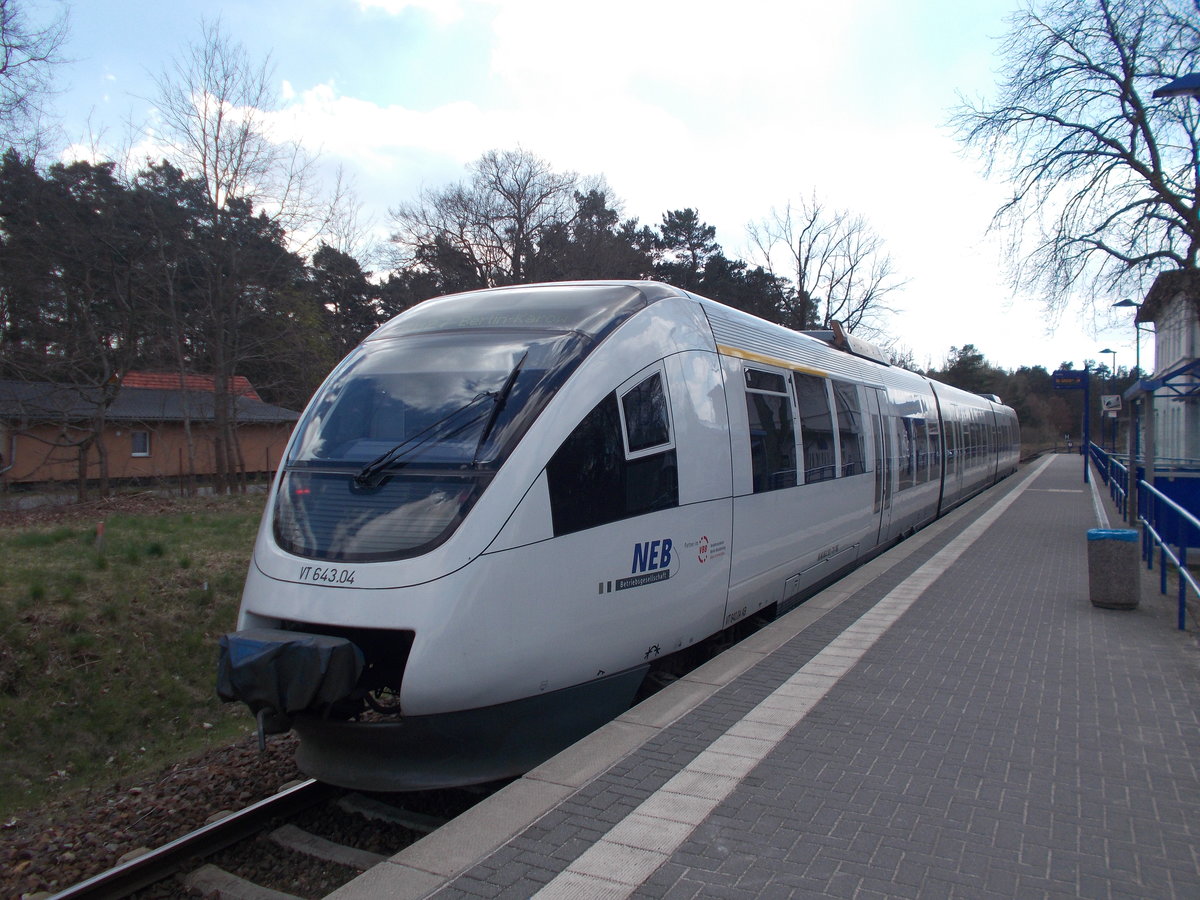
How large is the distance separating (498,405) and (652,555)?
1.43 metres

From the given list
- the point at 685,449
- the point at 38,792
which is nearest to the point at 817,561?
the point at 685,449

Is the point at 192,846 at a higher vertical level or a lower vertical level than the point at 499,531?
lower

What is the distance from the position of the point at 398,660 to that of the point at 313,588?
649mm

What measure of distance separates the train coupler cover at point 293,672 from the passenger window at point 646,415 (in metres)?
2.18

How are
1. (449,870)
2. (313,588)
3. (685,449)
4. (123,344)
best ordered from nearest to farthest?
(449,870), (313,588), (685,449), (123,344)

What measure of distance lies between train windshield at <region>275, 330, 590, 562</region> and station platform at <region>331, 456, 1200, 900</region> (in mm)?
1577

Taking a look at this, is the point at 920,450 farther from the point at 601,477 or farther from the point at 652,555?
the point at 601,477

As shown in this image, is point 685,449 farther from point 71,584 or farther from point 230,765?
point 71,584

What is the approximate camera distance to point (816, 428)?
30.4 feet

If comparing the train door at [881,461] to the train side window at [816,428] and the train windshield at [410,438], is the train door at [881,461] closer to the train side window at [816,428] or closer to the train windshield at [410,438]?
the train side window at [816,428]

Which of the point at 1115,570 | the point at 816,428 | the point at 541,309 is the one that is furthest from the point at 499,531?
the point at 1115,570

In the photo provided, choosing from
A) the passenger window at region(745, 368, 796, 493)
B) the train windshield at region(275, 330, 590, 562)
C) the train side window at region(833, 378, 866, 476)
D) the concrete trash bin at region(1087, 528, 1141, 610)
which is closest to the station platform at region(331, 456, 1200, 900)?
the concrete trash bin at region(1087, 528, 1141, 610)

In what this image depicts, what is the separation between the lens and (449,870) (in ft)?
11.5

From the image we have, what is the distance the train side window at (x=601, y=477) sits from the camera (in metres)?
5.12
